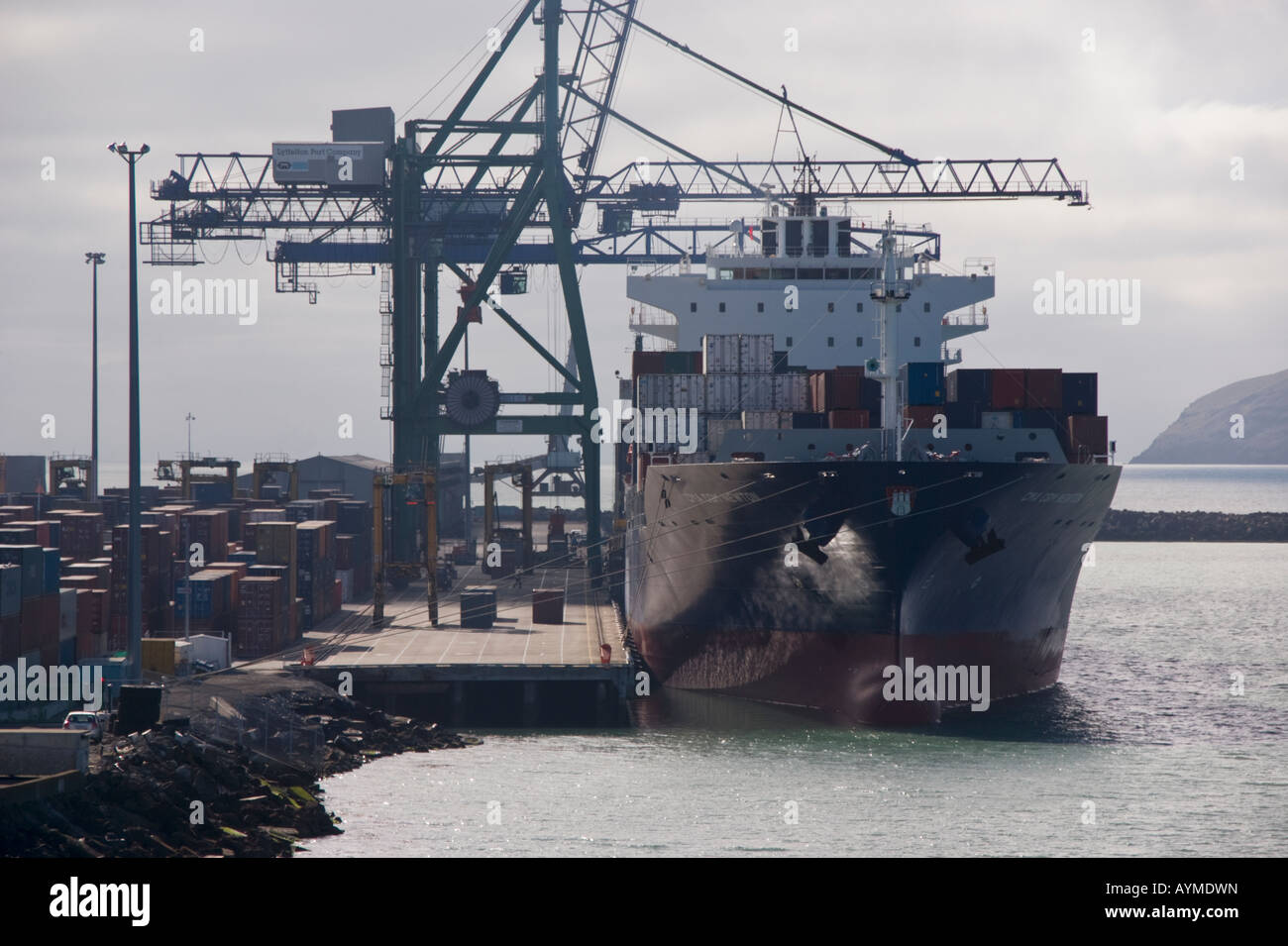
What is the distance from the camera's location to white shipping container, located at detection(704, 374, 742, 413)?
145ft

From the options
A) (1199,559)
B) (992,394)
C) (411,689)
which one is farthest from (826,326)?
(1199,559)

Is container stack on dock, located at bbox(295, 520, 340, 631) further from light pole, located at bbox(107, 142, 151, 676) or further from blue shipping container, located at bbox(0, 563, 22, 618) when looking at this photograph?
light pole, located at bbox(107, 142, 151, 676)

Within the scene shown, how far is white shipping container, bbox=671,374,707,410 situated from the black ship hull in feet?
16.7

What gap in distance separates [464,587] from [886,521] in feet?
105

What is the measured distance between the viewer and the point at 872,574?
112 ft

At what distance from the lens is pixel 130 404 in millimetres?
27953

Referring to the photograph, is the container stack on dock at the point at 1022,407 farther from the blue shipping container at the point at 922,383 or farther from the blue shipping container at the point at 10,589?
the blue shipping container at the point at 10,589

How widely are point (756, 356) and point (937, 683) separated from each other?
13.7 m

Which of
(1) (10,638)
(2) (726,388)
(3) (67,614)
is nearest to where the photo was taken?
(1) (10,638)

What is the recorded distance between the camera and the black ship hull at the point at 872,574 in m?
33.7

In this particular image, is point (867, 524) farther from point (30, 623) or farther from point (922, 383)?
point (30, 623)
